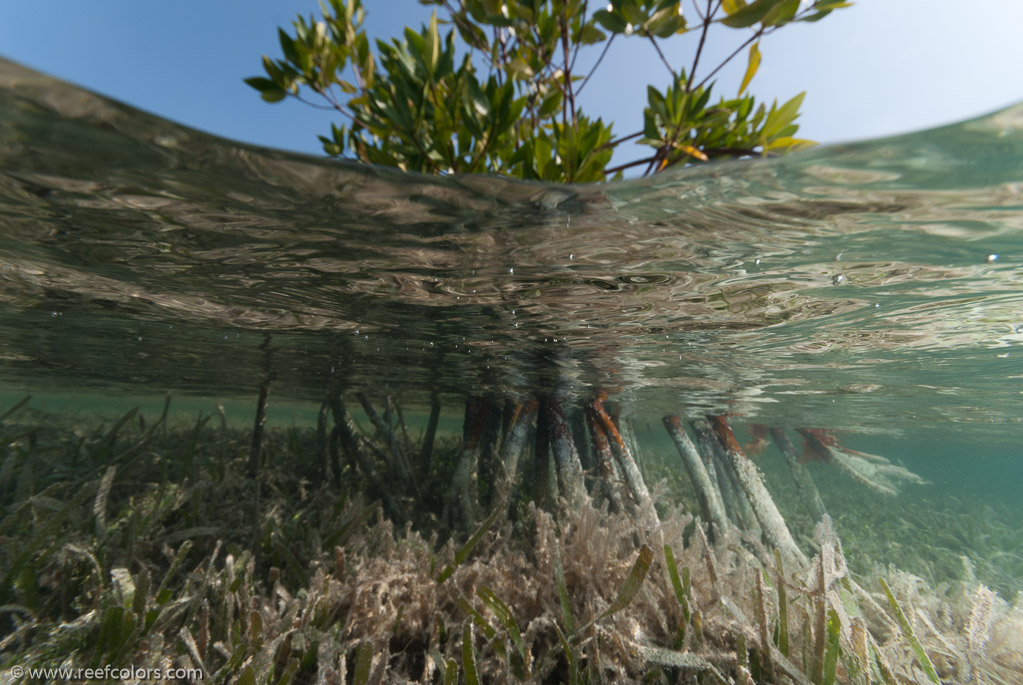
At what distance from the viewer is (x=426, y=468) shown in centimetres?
934

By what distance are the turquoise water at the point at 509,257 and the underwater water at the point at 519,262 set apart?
0.03 metres

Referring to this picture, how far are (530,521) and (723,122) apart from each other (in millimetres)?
6135

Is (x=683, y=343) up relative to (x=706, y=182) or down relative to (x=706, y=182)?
down

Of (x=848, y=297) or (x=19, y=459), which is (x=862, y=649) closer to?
(x=848, y=297)

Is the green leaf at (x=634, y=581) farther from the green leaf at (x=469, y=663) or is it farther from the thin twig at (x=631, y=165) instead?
the thin twig at (x=631, y=165)

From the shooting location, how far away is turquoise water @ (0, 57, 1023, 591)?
3635 mm

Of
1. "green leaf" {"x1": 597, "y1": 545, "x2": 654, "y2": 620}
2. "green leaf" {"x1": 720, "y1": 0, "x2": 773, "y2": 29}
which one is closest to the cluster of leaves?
"green leaf" {"x1": 720, "y1": 0, "x2": 773, "y2": 29}

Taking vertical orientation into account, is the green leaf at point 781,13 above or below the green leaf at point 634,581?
above

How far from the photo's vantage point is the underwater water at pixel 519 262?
3.65 meters

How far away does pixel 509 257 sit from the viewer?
5.35m

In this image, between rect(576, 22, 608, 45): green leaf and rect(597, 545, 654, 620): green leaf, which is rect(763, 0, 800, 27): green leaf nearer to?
rect(576, 22, 608, 45): green leaf

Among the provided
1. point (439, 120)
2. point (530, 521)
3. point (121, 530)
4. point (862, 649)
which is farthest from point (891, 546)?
point (121, 530)

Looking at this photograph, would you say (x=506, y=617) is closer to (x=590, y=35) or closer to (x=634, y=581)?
(x=634, y=581)

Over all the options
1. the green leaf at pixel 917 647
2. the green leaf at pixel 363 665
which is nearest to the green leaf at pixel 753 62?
the green leaf at pixel 917 647
